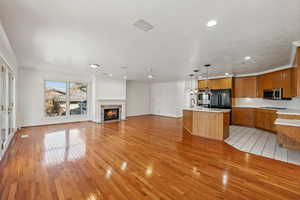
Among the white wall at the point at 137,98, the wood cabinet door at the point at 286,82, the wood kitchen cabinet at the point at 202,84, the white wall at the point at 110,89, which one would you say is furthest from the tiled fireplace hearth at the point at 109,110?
the wood cabinet door at the point at 286,82

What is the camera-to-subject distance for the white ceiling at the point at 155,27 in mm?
1739

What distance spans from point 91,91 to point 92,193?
655 centimetres

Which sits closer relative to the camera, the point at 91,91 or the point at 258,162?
the point at 258,162

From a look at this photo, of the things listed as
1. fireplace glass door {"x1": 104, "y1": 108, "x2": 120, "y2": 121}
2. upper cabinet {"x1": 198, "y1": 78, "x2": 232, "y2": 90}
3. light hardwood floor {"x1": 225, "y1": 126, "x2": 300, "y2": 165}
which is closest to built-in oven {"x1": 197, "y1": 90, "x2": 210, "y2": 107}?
upper cabinet {"x1": 198, "y1": 78, "x2": 232, "y2": 90}

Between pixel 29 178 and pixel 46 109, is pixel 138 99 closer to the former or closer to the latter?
pixel 46 109

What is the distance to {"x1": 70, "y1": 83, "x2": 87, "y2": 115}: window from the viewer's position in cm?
693

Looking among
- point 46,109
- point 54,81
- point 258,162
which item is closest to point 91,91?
point 54,81

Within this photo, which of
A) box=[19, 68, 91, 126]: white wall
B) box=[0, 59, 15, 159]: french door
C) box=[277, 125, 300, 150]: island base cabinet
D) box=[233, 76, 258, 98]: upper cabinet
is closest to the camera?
box=[277, 125, 300, 150]: island base cabinet

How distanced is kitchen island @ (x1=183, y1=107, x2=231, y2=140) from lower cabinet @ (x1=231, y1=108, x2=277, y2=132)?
1824 mm

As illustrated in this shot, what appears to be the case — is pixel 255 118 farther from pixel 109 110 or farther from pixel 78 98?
pixel 78 98

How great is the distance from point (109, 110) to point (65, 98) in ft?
7.68

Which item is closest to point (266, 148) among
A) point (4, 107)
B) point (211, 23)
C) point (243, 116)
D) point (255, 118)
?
point (255, 118)

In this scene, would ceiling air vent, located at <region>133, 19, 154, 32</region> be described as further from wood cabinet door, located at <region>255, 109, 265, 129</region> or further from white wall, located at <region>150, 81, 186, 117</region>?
white wall, located at <region>150, 81, 186, 117</region>

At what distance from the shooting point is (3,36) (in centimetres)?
265
